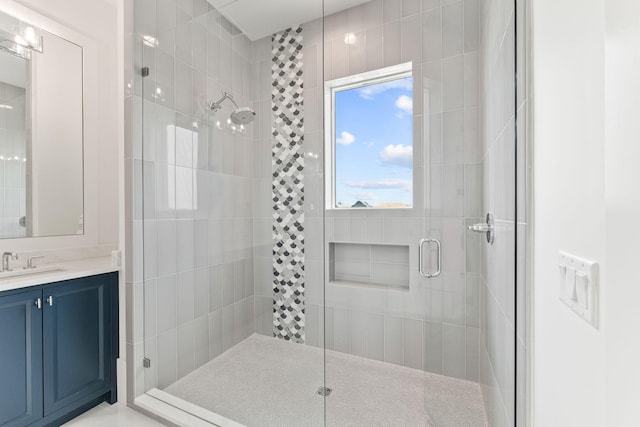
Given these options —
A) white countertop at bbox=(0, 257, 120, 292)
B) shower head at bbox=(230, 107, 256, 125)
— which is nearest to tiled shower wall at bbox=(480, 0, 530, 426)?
shower head at bbox=(230, 107, 256, 125)

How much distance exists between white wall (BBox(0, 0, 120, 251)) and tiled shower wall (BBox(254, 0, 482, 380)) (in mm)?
1473

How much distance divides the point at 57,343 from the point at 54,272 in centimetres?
41

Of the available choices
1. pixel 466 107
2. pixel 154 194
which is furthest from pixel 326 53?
pixel 154 194

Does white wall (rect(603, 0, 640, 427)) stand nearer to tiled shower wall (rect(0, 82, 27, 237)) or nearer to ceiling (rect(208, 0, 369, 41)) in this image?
ceiling (rect(208, 0, 369, 41))

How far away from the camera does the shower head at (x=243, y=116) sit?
1.88 metres

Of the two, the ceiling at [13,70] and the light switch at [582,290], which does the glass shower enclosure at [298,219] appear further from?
the light switch at [582,290]

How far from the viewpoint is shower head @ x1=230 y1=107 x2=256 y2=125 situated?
188 cm

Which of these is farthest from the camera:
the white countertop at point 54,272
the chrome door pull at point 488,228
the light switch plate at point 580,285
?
the white countertop at point 54,272

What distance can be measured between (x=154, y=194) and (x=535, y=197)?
2066mm

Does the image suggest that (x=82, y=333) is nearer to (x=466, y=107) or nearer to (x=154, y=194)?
(x=154, y=194)

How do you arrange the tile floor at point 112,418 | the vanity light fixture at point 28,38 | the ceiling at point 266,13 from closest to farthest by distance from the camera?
the tile floor at point 112,418
the ceiling at point 266,13
the vanity light fixture at point 28,38

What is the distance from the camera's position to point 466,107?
1539 millimetres

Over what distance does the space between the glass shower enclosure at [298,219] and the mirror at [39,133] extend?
2.27 feet

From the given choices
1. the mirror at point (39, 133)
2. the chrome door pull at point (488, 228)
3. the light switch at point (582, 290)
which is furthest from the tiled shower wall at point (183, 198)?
the light switch at point (582, 290)
